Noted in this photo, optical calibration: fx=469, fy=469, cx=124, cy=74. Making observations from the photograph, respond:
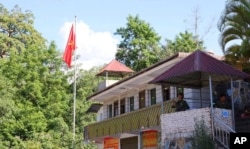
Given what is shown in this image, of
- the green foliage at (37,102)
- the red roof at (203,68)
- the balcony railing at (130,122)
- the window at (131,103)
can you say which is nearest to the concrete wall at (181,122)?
the red roof at (203,68)

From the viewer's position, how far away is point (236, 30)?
19.8 meters

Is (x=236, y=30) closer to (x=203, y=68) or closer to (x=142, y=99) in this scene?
(x=203, y=68)

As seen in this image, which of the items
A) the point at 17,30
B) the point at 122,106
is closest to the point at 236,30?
the point at 122,106

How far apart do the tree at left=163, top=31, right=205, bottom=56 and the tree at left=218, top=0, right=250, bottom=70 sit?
27684 millimetres

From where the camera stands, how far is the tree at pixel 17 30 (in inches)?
2026

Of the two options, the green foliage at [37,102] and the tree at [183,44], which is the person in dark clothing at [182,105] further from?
the tree at [183,44]

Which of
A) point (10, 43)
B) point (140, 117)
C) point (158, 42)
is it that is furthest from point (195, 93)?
point (10, 43)

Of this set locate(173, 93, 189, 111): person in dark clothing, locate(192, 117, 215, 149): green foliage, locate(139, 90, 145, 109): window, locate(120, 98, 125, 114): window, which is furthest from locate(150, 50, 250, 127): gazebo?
locate(120, 98, 125, 114): window

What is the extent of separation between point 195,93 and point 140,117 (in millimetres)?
3606

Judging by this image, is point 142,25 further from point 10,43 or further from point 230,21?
point 230,21

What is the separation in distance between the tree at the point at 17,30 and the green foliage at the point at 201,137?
122ft

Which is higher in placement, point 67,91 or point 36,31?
point 36,31

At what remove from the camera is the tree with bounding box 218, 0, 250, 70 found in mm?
19141

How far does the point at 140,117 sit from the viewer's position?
955 inches
